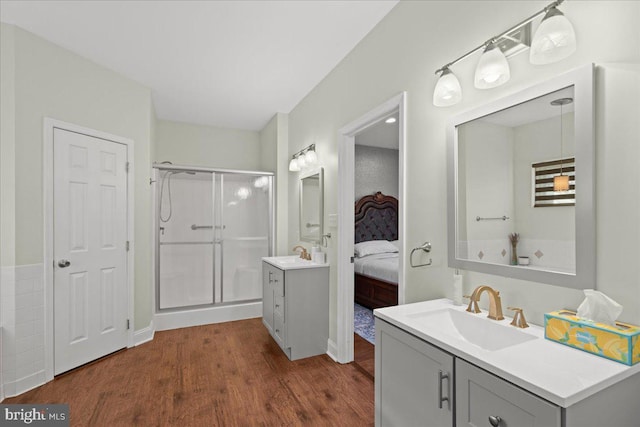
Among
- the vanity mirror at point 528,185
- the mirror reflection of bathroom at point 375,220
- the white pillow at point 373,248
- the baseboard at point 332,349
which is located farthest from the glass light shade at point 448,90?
the white pillow at point 373,248

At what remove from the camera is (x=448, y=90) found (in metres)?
1.47

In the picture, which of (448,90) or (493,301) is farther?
(448,90)

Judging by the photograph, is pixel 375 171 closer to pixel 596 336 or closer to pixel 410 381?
pixel 410 381

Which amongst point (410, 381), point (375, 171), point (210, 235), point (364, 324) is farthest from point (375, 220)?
point (410, 381)

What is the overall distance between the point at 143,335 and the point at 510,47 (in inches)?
151

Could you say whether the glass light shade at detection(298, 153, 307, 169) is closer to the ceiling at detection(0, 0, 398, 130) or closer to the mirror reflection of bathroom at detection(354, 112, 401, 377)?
the ceiling at detection(0, 0, 398, 130)

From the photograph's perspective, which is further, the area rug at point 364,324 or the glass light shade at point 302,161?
the glass light shade at point 302,161

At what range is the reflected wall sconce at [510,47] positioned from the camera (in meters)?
1.03

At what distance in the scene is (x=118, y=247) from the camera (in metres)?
3.01

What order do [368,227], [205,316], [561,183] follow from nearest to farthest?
[561,183]
[205,316]
[368,227]

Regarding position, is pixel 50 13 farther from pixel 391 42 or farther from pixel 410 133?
pixel 410 133

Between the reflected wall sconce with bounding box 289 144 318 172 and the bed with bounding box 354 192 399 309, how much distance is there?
5.33 feet

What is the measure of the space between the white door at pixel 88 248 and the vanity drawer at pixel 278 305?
1.51 m

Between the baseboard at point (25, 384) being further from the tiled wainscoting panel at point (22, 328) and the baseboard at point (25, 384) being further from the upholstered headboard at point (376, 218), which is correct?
the upholstered headboard at point (376, 218)
